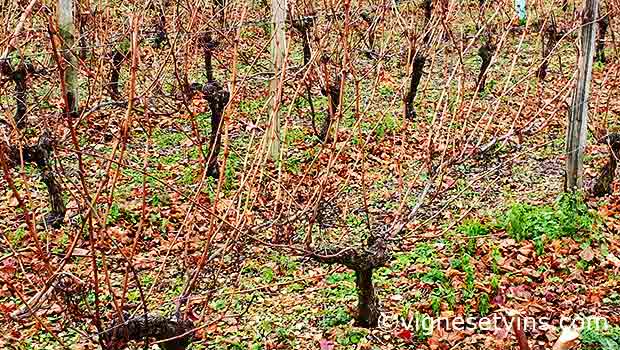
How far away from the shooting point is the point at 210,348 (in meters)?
3.94

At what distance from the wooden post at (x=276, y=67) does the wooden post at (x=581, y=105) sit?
7.59 feet

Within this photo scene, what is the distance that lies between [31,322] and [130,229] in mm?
1477

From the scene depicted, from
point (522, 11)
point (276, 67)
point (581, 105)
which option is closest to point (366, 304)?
point (276, 67)

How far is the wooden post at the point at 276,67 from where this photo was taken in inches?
109

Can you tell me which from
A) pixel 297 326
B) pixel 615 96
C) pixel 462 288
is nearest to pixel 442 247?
pixel 462 288

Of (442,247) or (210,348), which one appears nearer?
(210,348)

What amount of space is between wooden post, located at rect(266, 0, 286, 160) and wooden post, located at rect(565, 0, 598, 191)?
2313 millimetres

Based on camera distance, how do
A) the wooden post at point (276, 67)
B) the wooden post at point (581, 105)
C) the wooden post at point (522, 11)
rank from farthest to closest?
1. the wooden post at point (522, 11)
2. the wooden post at point (581, 105)
3. the wooden post at point (276, 67)

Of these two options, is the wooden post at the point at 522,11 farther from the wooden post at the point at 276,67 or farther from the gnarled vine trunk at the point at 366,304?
the gnarled vine trunk at the point at 366,304

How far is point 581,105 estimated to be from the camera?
185 inches

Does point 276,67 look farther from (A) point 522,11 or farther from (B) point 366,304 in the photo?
(A) point 522,11

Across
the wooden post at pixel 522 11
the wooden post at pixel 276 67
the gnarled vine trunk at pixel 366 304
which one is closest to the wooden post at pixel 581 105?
the gnarled vine trunk at pixel 366 304

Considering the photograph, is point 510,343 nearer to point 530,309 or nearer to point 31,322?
point 530,309

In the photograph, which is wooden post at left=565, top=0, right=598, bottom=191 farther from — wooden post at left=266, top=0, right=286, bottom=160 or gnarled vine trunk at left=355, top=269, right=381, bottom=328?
wooden post at left=266, top=0, right=286, bottom=160
